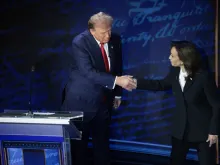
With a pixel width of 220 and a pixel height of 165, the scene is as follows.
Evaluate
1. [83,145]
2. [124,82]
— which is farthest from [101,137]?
[124,82]

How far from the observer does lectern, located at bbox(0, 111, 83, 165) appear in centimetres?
254

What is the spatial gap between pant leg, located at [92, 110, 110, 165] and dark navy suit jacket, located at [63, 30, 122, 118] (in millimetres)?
90

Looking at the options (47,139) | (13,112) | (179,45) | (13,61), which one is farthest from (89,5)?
(47,139)

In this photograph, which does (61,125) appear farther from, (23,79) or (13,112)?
(23,79)

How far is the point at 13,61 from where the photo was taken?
422cm

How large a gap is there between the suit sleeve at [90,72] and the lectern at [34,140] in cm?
72

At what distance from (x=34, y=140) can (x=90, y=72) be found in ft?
3.09

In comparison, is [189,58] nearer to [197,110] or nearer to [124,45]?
[197,110]

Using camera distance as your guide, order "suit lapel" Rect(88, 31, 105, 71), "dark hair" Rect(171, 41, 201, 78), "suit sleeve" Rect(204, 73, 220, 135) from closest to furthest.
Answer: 1. "suit sleeve" Rect(204, 73, 220, 135)
2. "dark hair" Rect(171, 41, 201, 78)
3. "suit lapel" Rect(88, 31, 105, 71)

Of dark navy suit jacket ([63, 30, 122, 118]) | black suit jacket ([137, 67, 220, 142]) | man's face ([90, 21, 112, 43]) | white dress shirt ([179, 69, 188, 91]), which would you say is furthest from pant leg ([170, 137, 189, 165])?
man's face ([90, 21, 112, 43])

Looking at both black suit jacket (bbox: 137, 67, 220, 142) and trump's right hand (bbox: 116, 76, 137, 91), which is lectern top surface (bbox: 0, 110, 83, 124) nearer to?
trump's right hand (bbox: 116, 76, 137, 91)

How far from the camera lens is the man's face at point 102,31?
10.7 ft

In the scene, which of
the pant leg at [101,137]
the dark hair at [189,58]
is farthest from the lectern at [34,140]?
the dark hair at [189,58]

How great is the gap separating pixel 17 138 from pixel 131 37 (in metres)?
1.91
